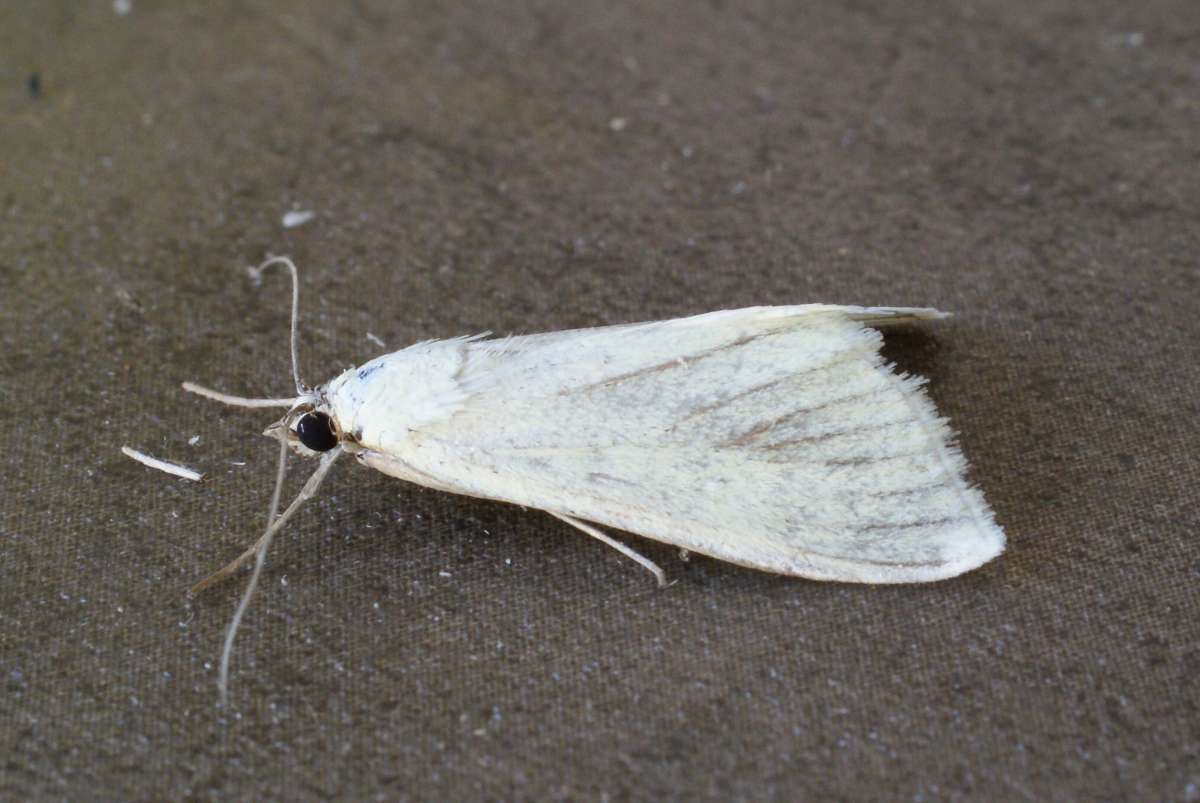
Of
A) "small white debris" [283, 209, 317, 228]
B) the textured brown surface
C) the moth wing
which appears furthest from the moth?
"small white debris" [283, 209, 317, 228]

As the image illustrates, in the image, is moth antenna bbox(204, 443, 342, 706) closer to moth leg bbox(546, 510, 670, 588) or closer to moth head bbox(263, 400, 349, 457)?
moth head bbox(263, 400, 349, 457)

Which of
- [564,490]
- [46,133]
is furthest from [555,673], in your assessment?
[46,133]

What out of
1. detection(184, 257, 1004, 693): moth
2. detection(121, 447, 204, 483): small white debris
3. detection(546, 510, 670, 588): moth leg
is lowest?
detection(121, 447, 204, 483): small white debris

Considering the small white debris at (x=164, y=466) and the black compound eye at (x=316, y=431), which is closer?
the black compound eye at (x=316, y=431)

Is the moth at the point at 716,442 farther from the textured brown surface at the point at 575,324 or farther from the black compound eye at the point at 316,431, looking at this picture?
the textured brown surface at the point at 575,324

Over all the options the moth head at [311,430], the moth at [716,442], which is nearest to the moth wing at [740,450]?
the moth at [716,442]
